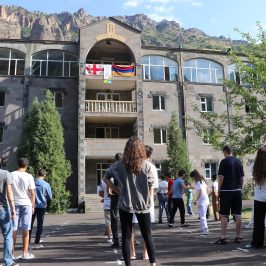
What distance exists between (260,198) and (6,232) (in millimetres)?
5201

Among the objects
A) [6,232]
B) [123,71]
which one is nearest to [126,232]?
[6,232]

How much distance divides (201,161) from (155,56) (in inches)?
420

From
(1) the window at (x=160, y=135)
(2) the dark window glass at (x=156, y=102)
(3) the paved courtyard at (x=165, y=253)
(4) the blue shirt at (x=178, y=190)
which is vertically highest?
(2) the dark window glass at (x=156, y=102)

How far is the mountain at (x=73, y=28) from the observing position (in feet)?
422

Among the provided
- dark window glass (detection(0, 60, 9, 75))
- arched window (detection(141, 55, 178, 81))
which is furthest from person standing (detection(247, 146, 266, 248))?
dark window glass (detection(0, 60, 9, 75))

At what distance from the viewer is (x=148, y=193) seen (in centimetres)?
532

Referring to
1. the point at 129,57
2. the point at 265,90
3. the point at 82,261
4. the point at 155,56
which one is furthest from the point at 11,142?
the point at 82,261

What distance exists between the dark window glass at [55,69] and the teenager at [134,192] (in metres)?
27.3

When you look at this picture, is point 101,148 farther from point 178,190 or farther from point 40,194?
point 40,194

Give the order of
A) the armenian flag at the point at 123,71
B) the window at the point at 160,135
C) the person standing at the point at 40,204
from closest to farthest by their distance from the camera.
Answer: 1. the person standing at the point at 40,204
2. the armenian flag at the point at 123,71
3. the window at the point at 160,135

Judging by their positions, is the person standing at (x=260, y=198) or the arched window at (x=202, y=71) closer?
the person standing at (x=260, y=198)

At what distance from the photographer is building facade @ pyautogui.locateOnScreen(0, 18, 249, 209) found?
2899cm

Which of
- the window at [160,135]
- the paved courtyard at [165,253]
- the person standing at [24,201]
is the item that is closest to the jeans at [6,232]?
the paved courtyard at [165,253]

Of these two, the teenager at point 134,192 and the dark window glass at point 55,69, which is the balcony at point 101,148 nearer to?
the dark window glass at point 55,69
